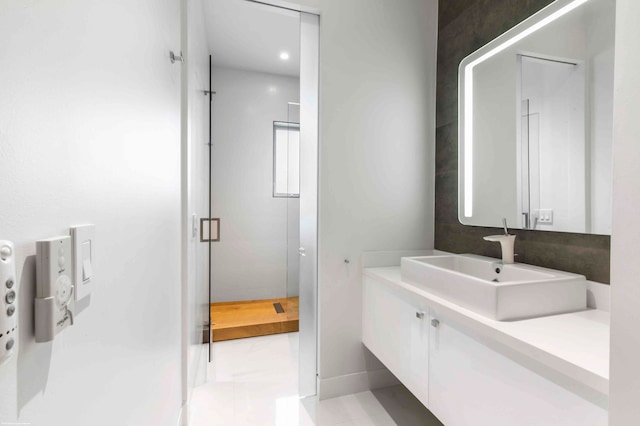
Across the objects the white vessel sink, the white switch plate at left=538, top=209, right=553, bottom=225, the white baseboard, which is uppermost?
the white switch plate at left=538, top=209, right=553, bottom=225

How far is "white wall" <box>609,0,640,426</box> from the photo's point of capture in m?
0.52

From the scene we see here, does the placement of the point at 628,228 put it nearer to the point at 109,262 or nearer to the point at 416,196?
→ the point at 109,262

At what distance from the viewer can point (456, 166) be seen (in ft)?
6.15

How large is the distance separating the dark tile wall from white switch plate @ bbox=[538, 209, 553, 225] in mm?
57

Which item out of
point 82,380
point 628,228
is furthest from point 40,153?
point 628,228

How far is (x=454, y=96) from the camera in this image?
1886 millimetres

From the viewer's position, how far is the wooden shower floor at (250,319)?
269 centimetres

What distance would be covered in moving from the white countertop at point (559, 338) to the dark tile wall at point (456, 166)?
24 centimetres

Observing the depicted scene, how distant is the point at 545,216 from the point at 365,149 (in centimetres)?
103

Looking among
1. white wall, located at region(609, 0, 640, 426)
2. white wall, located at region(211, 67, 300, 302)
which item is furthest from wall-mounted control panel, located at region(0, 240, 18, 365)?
white wall, located at region(211, 67, 300, 302)

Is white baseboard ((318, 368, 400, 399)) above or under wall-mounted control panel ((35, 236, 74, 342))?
under

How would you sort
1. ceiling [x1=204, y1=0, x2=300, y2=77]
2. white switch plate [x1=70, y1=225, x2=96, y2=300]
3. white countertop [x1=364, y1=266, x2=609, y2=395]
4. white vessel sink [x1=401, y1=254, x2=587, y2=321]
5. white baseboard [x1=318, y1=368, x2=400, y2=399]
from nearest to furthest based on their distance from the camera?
white switch plate [x1=70, y1=225, x2=96, y2=300] < white countertop [x1=364, y1=266, x2=609, y2=395] < white vessel sink [x1=401, y1=254, x2=587, y2=321] < white baseboard [x1=318, y1=368, x2=400, y2=399] < ceiling [x1=204, y1=0, x2=300, y2=77]

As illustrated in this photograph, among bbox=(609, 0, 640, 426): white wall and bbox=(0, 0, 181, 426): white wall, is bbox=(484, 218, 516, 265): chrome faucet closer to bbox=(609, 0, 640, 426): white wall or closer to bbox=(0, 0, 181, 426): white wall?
bbox=(609, 0, 640, 426): white wall

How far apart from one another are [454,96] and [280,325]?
2.41m
